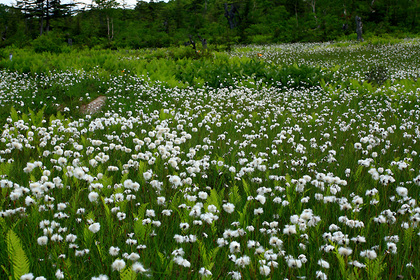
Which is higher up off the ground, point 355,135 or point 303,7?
point 303,7

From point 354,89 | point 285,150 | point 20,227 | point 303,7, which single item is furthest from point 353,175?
point 303,7

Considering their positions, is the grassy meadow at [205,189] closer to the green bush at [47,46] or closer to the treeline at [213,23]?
the green bush at [47,46]

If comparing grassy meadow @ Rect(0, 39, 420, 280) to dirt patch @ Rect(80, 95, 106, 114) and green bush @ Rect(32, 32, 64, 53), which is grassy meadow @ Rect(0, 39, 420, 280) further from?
green bush @ Rect(32, 32, 64, 53)

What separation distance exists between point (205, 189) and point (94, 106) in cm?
553

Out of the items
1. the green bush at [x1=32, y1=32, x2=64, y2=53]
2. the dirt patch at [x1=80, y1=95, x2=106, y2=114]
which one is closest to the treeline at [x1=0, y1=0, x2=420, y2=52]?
the green bush at [x1=32, y1=32, x2=64, y2=53]

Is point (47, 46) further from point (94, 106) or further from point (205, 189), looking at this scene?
point (205, 189)

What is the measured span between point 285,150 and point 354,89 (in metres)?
6.34

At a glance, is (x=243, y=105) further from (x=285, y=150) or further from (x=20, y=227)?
(x=20, y=227)

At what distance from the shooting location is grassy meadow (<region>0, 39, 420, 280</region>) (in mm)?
2068

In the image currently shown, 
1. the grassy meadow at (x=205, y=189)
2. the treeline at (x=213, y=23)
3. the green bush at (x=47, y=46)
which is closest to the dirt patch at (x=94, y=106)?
the grassy meadow at (x=205, y=189)

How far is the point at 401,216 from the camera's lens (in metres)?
2.72

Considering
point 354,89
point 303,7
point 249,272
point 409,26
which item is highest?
point 303,7

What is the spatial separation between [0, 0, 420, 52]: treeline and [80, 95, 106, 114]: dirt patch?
806 inches

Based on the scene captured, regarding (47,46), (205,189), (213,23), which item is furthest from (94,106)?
(213,23)
